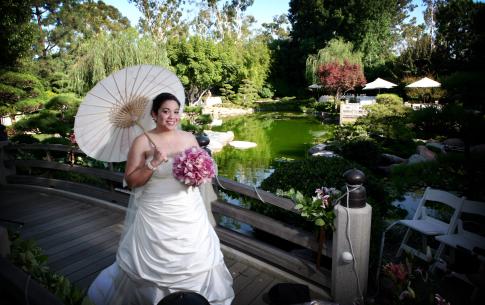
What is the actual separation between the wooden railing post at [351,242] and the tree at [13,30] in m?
8.47

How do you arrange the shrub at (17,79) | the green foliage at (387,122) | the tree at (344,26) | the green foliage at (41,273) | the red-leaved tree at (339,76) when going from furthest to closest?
1. the tree at (344,26)
2. the red-leaved tree at (339,76)
3. the green foliage at (387,122)
4. the shrub at (17,79)
5. the green foliage at (41,273)

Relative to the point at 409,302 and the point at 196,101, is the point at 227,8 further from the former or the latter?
the point at 409,302

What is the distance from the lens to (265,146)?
14742 millimetres

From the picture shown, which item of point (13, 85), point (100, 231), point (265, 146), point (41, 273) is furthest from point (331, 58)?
point (41, 273)

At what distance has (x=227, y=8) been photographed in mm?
39875

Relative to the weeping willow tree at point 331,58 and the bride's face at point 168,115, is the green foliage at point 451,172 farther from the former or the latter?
the weeping willow tree at point 331,58

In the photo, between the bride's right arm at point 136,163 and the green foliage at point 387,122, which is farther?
the green foliage at point 387,122

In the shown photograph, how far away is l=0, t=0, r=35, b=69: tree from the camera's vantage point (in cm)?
774

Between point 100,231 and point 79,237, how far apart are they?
0.23 metres

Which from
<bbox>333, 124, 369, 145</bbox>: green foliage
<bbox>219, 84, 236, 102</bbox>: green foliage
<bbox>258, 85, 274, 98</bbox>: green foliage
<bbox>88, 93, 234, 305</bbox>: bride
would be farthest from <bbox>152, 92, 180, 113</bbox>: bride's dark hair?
<bbox>258, 85, 274, 98</bbox>: green foliage

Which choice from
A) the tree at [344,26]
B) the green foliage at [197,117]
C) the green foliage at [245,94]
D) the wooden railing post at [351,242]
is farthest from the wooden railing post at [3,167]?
the tree at [344,26]

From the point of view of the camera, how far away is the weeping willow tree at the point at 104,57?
19.0 m

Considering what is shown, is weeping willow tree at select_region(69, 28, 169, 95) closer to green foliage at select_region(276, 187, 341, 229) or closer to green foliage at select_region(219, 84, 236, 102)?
green foliage at select_region(219, 84, 236, 102)

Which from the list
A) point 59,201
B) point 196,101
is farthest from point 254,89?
point 59,201
